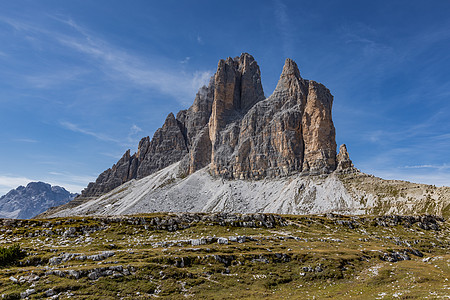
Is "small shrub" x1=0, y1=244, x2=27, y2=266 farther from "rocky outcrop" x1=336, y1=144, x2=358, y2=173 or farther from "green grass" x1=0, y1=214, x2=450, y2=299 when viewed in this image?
"rocky outcrop" x1=336, y1=144, x2=358, y2=173

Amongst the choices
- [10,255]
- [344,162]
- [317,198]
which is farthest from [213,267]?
[344,162]

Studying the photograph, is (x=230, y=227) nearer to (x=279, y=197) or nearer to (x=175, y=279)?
(x=175, y=279)

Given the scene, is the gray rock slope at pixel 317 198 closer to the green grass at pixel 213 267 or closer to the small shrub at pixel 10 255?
the green grass at pixel 213 267

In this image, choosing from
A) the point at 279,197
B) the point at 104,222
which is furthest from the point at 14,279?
the point at 279,197

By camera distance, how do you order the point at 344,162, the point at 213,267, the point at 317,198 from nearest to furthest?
the point at 213,267
the point at 317,198
the point at 344,162

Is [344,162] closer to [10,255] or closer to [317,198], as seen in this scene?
[317,198]

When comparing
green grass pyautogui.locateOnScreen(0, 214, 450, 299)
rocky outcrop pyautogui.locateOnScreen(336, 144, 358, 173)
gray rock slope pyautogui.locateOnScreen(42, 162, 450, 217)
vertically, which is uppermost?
rocky outcrop pyautogui.locateOnScreen(336, 144, 358, 173)

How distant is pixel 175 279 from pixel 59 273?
13.2m

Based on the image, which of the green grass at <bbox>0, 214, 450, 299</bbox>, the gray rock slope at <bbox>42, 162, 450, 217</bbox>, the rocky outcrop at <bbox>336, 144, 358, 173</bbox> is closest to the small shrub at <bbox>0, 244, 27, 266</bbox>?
the green grass at <bbox>0, 214, 450, 299</bbox>

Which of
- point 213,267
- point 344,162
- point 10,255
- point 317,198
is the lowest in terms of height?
point 213,267

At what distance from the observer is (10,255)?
121 ft

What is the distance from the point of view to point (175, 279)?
107 feet

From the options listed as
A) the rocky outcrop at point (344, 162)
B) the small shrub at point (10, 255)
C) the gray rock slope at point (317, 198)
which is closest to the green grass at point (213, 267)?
the small shrub at point (10, 255)

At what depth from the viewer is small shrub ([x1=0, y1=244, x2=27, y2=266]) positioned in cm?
3609
